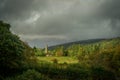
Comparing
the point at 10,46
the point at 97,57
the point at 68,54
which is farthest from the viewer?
the point at 68,54

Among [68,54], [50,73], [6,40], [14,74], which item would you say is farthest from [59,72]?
[68,54]

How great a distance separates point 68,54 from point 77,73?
11903 centimetres

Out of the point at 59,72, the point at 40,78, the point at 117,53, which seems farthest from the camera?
the point at 117,53

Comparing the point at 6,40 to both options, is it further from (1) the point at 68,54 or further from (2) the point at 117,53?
(1) the point at 68,54

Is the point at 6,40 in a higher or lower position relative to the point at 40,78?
higher

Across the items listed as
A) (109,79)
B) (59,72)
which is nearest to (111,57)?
(109,79)

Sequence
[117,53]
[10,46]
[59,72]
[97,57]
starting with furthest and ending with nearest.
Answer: [97,57]
[117,53]
[59,72]
[10,46]

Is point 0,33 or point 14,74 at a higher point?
point 0,33

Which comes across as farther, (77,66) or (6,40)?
(77,66)

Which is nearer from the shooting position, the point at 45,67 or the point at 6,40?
the point at 6,40

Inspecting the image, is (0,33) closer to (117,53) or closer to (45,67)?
(45,67)

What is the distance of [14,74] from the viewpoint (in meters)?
39.1

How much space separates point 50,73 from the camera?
138ft

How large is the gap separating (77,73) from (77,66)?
2274mm
